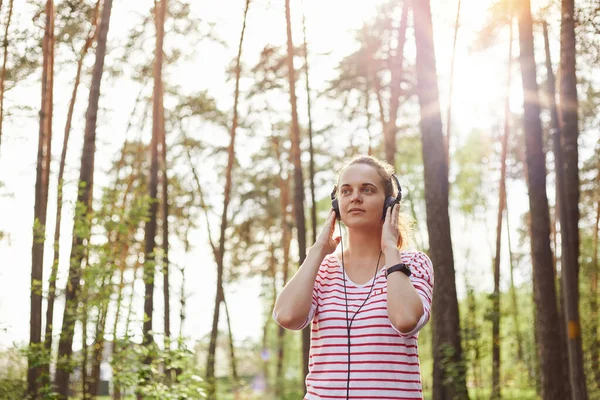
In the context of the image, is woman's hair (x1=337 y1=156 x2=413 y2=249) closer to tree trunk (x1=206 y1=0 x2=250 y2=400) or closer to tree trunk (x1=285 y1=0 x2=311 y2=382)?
tree trunk (x1=285 y1=0 x2=311 y2=382)

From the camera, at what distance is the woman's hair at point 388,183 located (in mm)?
3016

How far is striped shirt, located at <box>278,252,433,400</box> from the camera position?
8.54 feet

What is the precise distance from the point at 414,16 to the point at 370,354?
29.4ft

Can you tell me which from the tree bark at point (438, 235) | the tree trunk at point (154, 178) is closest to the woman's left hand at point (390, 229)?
the tree bark at point (438, 235)

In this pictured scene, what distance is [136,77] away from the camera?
19656mm

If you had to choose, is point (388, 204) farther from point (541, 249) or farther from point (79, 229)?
point (541, 249)

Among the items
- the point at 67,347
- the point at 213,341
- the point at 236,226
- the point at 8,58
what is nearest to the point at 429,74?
the point at 67,347

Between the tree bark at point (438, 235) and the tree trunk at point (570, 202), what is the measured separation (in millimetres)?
2886

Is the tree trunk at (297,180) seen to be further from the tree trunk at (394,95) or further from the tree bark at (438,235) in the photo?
the tree bark at (438,235)

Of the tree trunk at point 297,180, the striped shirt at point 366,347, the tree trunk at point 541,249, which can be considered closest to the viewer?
the striped shirt at point 366,347

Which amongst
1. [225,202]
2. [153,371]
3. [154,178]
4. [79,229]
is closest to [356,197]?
[153,371]

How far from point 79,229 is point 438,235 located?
4.68m

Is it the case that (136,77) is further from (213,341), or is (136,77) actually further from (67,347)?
(67,347)

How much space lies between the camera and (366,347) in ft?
8.66
